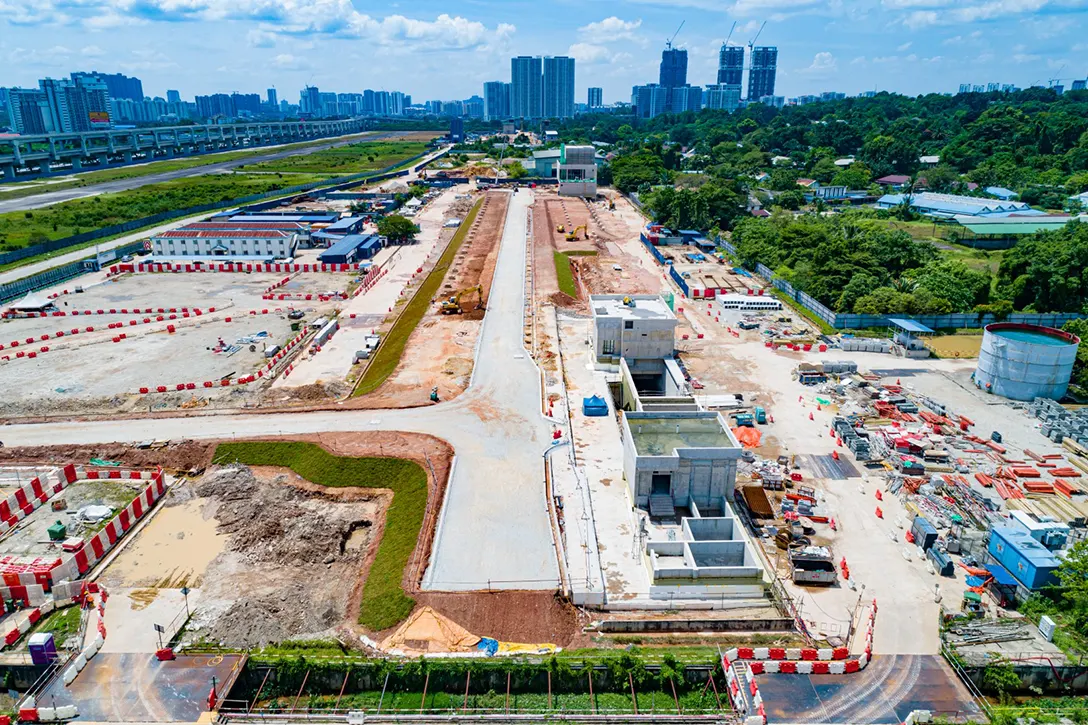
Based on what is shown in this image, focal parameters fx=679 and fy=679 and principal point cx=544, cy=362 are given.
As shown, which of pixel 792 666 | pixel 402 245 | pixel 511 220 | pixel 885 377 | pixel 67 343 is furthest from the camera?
pixel 511 220

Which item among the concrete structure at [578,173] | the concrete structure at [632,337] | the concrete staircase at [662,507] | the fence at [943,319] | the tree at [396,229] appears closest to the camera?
the concrete staircase at [662,507]

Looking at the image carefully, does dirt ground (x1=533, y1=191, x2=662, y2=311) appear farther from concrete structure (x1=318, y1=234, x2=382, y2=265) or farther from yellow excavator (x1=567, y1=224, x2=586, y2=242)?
concrete structure (x1=318, y1=234, x2=382, y2=265)

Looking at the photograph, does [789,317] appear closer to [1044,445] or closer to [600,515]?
[1044,445]

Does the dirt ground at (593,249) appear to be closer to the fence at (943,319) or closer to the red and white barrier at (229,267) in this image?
the fence at (943,319)

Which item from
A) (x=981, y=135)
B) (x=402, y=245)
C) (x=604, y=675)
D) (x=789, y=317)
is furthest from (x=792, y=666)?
(x=981, y=135)

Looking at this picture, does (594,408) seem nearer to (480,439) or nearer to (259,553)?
(480,439)

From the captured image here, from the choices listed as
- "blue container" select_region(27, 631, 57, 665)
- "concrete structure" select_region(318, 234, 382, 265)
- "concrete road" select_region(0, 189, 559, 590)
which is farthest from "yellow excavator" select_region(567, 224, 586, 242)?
"blue container" select_region(27, 631, 57, 665)

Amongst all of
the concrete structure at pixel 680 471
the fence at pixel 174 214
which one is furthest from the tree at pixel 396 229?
the concrete structure at pixel 680 471
